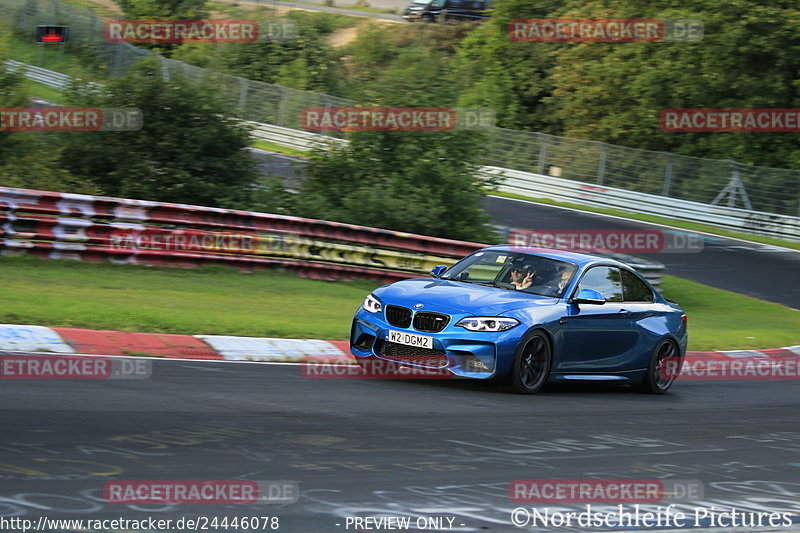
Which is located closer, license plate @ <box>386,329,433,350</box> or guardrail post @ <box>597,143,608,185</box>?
license plate @ <box>386,329,433,350</box>

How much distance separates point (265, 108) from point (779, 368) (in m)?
27.4

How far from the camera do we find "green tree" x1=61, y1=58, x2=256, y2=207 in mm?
20109

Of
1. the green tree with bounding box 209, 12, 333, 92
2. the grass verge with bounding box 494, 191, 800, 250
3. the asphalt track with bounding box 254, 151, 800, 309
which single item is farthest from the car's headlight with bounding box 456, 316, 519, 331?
the green tree with bounding box 209, 12, 333, 92

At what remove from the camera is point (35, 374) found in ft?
28.4

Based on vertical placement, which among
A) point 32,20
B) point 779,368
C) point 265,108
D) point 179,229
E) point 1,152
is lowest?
point 779,368

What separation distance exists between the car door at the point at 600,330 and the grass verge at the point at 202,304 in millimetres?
3233

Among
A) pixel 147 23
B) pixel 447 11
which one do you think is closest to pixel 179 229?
pixel 147 23

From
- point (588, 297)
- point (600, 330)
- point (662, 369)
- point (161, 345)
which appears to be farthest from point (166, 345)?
point (662, 369)

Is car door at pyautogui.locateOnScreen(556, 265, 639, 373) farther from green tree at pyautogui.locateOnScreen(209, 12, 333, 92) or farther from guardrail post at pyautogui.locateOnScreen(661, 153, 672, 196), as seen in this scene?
green tree at pyautogui.locateOnScreen(209, 12, 333, 92)

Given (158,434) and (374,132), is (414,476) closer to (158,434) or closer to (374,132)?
(158,434)

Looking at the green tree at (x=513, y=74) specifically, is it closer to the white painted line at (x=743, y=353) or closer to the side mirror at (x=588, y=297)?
the white painted line at (x=743, y=353)

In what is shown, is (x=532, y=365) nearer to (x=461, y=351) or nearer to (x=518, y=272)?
(x=461, y=351)

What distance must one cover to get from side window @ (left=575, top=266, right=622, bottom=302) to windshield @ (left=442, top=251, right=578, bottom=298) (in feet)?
0.71

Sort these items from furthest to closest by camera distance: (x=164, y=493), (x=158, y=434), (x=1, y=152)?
(x=1, y=152) → (x=158, y=434) → (x=164, y=493)
